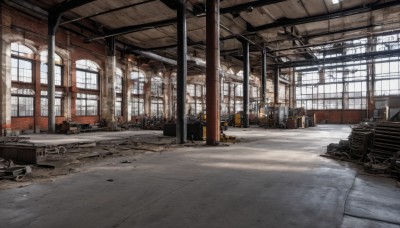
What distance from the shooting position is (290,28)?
2225 centimetres

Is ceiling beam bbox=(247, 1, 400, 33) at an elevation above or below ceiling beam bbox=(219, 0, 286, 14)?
above

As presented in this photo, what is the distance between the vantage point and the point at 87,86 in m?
24.0

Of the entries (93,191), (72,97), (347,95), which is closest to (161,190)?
(93,191)

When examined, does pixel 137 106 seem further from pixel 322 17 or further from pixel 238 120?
pixel 322 17

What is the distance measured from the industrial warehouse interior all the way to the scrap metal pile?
0.04m

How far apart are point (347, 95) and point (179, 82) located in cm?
3167

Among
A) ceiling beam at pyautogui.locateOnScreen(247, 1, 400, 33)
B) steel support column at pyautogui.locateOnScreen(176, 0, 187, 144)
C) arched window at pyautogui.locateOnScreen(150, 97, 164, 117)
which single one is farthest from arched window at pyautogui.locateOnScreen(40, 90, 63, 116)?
ceiling beam at pyautogui.locateOnScreen(247, 1, 400, 33)

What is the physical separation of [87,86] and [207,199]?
2261 centimetres

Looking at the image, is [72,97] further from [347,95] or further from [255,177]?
[347,95]

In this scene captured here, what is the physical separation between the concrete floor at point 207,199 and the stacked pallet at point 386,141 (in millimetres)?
1204

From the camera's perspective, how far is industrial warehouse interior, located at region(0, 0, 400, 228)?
4.00 m

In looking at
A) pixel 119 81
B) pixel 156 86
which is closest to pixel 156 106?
pixel 156 86

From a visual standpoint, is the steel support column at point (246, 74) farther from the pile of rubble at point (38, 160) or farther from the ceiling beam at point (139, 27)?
the pile of rubble at point (38, 160)

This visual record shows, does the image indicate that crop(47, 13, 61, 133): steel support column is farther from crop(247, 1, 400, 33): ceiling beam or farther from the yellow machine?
the yellow machine
